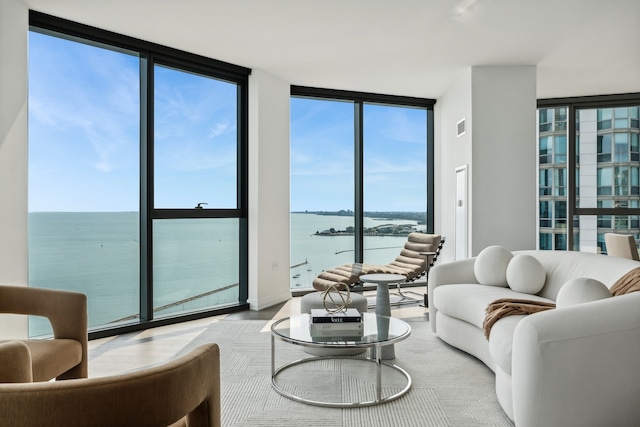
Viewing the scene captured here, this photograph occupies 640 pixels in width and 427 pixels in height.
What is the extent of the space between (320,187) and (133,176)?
8.40 ft

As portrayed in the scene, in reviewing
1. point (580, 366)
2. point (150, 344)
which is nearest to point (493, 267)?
point (580, 366)

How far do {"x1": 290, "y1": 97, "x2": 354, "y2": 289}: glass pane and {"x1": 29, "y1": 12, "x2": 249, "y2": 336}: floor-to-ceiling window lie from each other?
99cm

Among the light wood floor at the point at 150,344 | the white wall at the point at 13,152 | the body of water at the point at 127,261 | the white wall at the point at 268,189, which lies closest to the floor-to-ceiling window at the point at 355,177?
the body of water at the point at 127,261

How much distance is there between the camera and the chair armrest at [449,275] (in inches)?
161

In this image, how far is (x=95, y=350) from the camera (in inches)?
149

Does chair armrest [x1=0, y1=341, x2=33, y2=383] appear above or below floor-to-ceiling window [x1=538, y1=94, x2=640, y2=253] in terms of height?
below

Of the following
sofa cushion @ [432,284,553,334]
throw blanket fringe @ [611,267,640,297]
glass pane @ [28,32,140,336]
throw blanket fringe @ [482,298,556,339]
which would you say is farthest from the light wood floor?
throw blanket fringe @ [611,267,640,297]

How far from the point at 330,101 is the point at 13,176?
3.98 metres

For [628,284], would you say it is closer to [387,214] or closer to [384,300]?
[384,300]

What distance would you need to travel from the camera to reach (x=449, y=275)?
13.5ft

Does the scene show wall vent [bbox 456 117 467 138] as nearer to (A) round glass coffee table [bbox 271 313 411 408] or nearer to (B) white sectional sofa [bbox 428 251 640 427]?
(A) round glass coffee table [bbox 271 313 411 408]

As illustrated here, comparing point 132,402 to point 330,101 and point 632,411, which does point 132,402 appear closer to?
point 632,411

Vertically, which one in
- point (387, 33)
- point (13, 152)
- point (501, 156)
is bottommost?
point (13, 152)

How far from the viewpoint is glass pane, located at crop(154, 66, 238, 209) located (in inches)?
191
